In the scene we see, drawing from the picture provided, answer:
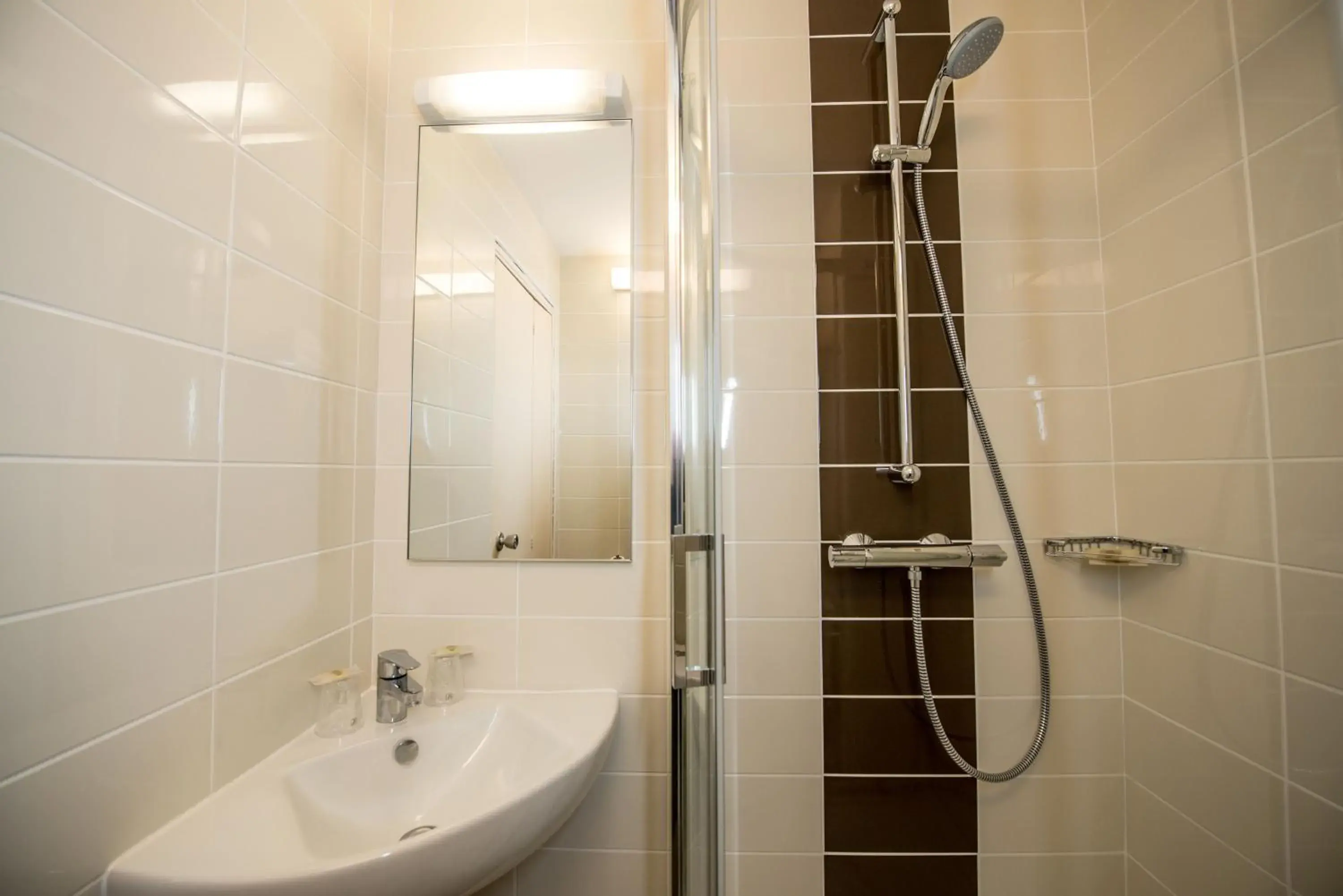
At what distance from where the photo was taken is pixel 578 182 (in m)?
1.03

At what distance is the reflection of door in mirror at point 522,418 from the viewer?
999mm

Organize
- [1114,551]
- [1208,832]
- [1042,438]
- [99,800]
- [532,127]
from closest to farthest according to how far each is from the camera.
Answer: [99,800], [1208,832], [1114,551], [1042,438], [532,127]

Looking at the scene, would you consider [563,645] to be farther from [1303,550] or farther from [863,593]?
[1303,550]

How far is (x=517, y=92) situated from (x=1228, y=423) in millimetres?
1300

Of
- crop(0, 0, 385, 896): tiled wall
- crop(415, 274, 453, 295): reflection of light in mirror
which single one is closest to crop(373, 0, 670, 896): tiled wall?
crop(415, 274, 453, 295): reflection of light in mirror

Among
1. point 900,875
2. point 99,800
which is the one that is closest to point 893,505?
point 900,875

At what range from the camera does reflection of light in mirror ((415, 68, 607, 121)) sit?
96cm

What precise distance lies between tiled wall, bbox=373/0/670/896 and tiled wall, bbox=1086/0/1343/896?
839mm

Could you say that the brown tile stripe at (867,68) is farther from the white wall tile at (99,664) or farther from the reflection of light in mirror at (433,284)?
the white wall tile at (99,664)

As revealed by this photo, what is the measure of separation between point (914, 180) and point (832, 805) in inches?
47.5

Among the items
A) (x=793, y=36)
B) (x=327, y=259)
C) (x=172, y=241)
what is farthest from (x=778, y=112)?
(x=172, y=241)

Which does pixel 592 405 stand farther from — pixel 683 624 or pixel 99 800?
pixel 99 800

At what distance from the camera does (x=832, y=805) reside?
3.04 ft

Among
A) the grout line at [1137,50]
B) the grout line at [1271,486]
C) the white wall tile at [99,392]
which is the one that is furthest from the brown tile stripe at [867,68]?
the white wall tile at [99,392]
